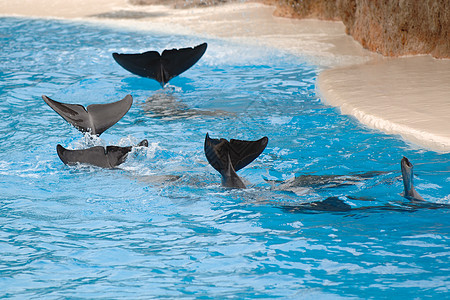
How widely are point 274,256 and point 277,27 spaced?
10.1 metres

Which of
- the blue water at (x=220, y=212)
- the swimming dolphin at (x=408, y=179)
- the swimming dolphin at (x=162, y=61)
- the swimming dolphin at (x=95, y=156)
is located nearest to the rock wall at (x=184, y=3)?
the swimming dolphin at (x=162, y=61)

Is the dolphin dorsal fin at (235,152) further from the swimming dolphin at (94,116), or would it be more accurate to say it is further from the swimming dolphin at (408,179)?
the swimming dolphin at (94,116)

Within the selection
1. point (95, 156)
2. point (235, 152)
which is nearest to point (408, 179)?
point (235, 152)

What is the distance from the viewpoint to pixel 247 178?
16.4 feet

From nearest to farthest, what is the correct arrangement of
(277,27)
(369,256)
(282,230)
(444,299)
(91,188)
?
(444,299) → (369,256) → (282,230) → (91,188) → (277,27)

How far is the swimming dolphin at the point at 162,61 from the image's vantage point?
7719 millimetres

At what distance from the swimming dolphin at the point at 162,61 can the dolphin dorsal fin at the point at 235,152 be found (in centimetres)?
370

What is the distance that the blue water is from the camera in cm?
329

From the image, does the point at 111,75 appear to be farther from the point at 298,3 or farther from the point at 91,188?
the point at 298,3

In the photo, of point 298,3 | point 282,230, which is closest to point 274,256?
point 282,230

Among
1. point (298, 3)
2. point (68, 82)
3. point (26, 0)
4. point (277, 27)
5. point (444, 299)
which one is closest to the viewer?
point (444, 299)

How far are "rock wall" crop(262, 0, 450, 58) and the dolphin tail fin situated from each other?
18.2ft

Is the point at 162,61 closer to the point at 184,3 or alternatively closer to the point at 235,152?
the point at 235,152

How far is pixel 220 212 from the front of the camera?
4234 millimetres
